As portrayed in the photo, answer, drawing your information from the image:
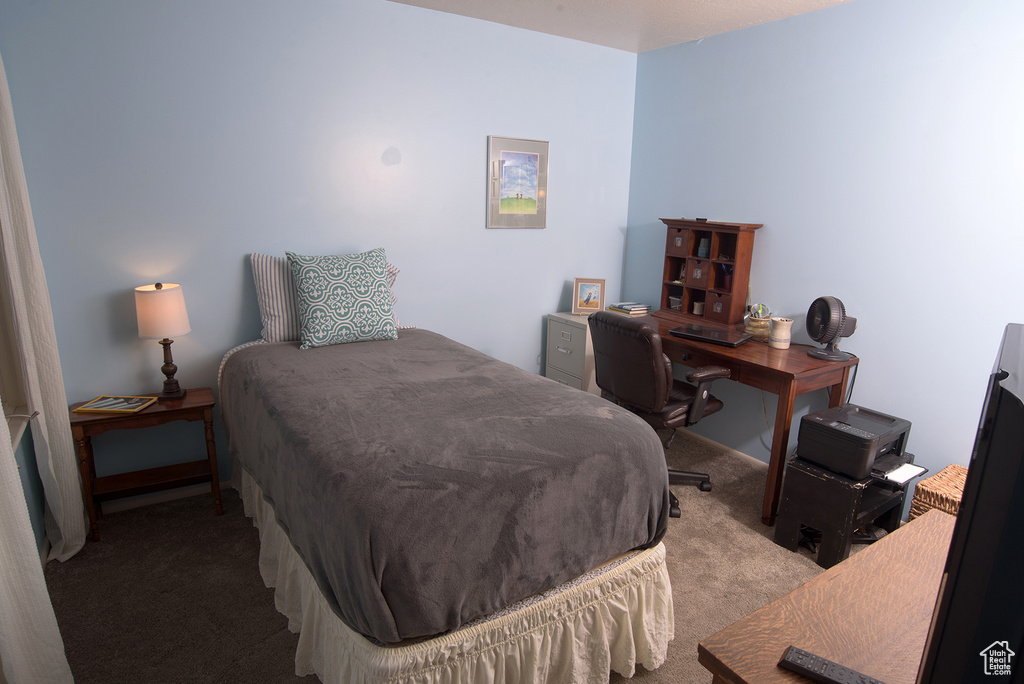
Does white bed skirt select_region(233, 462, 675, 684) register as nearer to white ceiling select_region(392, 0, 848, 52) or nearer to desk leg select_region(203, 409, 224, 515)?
desk leg select_region(203, 409, 224, 515)

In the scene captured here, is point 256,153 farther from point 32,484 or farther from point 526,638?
point 526,638

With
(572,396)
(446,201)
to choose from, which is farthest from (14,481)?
(446,201)

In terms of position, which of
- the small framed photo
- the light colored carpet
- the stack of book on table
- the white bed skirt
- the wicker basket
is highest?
the small framed photo

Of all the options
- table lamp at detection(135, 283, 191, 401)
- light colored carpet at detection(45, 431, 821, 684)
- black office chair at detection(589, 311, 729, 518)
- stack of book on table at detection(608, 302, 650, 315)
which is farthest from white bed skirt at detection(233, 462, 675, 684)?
stack of book on table at detection(608, 302, 650, 315)

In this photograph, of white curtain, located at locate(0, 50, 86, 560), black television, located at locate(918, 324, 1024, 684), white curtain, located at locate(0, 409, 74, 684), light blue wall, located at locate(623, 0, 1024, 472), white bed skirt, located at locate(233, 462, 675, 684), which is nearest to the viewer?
black television, located at locate(918, 324, 1024, 684)

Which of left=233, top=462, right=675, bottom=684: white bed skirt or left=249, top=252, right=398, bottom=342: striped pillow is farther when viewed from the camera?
left=249, top=252, right=398, bottom=342: striped pillow

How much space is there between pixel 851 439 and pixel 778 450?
0.40 meters

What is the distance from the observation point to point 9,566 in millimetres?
1357

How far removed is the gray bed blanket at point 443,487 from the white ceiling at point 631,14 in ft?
6.86

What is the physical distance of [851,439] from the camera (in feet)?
7.70

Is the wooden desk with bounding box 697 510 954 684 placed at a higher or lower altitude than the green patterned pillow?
lower

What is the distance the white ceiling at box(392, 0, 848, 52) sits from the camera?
2936 millimetres

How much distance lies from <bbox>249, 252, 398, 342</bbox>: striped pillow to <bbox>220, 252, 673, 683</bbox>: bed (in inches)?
29.7

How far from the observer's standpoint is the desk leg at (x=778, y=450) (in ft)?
8.60
